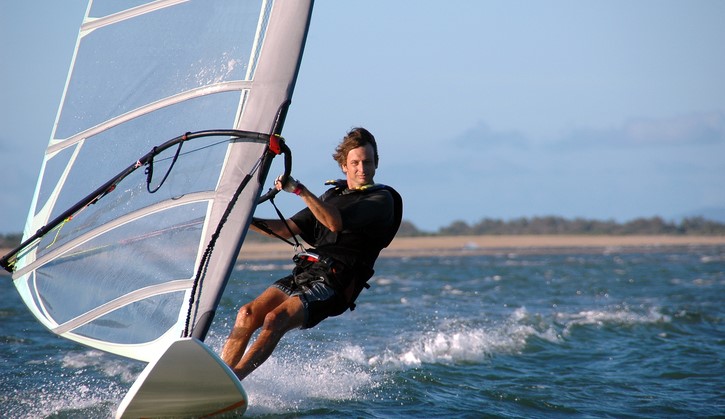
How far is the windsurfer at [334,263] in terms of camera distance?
16.3ft

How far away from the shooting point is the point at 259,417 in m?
5.29

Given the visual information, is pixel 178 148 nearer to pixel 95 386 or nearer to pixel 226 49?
pixel 226 49

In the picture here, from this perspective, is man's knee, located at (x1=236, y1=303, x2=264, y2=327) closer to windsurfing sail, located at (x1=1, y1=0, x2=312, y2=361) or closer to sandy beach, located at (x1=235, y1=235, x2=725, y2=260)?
windsurfing sail, located at (x1=1, y1=0, x2=312, y2=361)

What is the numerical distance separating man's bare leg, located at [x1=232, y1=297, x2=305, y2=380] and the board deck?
0.21 meters

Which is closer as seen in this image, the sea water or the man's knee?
the man's knee

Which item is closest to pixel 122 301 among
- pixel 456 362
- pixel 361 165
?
pixel 361 165

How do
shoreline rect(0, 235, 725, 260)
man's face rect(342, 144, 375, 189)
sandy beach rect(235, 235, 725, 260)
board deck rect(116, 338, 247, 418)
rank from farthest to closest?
sandy beach rect(235, 235, 725, 260) → shoreline rect(0, 235, 725, 260) → man's face rect(342, 144, 375, 189) → board deck rect(116, 338, 247, 418)

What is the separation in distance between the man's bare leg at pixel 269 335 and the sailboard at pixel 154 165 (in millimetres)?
292

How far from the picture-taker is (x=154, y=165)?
201 inches

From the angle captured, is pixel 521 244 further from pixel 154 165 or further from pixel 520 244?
pixel 154 165

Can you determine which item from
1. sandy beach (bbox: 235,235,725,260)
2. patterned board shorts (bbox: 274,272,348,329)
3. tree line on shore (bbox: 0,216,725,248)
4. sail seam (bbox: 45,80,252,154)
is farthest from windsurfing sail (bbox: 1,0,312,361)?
tree line on shore (bbox: 0,216,725,248)

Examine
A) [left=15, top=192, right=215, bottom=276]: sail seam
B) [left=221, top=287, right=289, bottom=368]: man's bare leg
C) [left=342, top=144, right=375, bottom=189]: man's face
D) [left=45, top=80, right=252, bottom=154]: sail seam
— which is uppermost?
[left=45, top=80, right=252, bottom=154]: sail seam

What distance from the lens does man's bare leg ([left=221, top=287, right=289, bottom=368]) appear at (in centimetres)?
499

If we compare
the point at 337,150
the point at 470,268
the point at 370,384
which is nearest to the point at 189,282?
the point at 337,150
